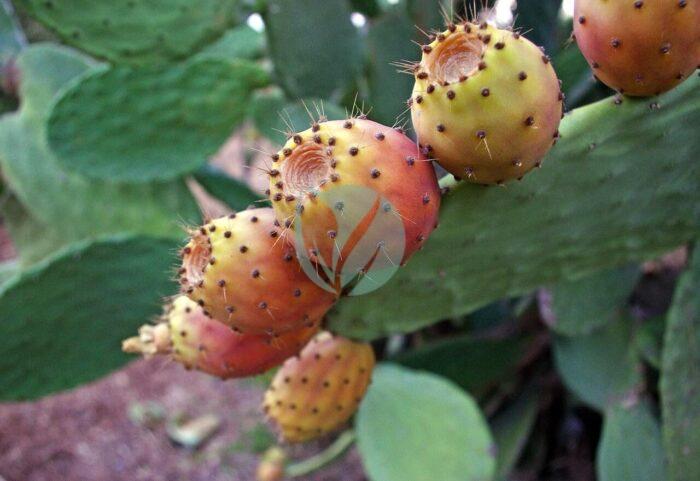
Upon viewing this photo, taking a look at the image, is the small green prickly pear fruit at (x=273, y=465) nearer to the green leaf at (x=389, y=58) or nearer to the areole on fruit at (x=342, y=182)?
the green leaf at (x=389, y=58)

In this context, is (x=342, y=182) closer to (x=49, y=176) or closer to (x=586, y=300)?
(x=586, y=300)

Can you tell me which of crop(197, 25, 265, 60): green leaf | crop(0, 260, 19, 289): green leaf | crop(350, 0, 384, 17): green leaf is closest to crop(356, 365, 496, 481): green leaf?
crop(350, 0, 384, 17): green leaf

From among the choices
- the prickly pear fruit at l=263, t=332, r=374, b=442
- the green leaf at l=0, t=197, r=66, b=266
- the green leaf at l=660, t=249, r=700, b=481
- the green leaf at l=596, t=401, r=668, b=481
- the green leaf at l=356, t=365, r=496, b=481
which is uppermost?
the prickly pear fruit at l=263, t=332, r=374, b=442

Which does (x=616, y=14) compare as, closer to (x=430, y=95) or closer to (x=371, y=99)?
(x=430, y=95)

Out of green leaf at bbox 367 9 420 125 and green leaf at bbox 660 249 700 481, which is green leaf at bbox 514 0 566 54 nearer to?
green leaf at bbox 367 9 420 125

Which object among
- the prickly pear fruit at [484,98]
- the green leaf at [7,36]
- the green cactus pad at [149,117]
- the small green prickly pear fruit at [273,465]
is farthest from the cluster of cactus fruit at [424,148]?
the green leaf at [7,36]

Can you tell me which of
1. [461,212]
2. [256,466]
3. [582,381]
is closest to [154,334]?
[461,212]

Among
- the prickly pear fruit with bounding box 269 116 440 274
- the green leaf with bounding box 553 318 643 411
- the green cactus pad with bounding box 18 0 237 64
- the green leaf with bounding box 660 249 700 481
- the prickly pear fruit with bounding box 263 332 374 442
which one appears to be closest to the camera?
the prickly pear fruit with bounding box 269 116 440 274

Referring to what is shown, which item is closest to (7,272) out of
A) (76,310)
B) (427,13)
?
(76,310)
